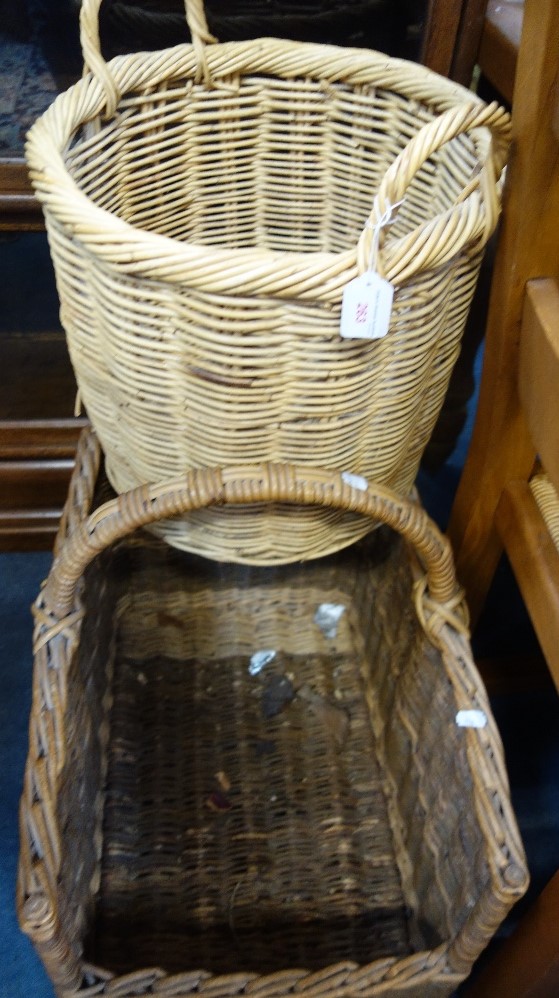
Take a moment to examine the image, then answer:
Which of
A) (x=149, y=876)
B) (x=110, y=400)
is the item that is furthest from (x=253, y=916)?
(x=110, y=400)

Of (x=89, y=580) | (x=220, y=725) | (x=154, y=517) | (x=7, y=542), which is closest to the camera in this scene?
(x=154, y=517)

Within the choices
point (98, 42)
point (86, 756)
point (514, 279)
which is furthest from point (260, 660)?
point (98, 42)

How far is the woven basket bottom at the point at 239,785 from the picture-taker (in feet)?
2.55

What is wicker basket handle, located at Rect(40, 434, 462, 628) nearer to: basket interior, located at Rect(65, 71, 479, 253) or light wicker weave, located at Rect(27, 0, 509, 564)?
light wicker weave, located at Rect(27, 0, 509, 564)

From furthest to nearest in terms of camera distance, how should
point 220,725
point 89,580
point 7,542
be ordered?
point 7,542 → point 220,725 → point 89,580

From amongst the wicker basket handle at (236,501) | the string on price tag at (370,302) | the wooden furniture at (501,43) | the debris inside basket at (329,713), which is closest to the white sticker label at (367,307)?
the string on price tag at (370,302)

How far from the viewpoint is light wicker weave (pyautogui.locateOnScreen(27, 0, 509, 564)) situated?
53cm

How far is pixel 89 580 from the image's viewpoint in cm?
83

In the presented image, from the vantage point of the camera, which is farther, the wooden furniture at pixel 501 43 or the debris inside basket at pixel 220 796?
the debris inside basket at pixel 220 796

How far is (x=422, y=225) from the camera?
1.79 feet

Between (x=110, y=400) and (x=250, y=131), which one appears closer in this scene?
(x=110, y=400)

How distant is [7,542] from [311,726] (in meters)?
0.54

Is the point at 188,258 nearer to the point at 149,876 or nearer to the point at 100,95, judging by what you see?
the point at 100,95

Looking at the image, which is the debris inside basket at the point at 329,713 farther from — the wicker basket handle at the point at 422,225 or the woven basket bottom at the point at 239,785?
the wicker basket handle at the point at 422,225
